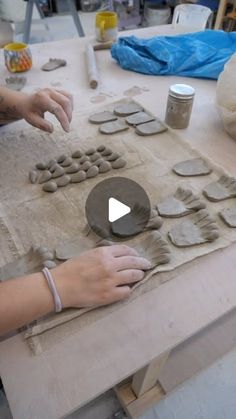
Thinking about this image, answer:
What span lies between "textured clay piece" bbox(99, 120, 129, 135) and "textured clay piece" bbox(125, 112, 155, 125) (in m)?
0.02

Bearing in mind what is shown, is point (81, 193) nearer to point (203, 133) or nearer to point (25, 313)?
point (25, 313)

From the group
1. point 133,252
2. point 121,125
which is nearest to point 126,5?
point 121,125

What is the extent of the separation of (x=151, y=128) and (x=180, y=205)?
303mm

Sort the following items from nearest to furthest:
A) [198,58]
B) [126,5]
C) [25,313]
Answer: [25,313] → [198,58] → [126,5]

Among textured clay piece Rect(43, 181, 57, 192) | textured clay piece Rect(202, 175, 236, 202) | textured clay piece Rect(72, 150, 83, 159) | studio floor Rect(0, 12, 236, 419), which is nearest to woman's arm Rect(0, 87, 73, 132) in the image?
textured clay piece Rect(72, 150, 83, 159)

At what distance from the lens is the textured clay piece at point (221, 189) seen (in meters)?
0.66

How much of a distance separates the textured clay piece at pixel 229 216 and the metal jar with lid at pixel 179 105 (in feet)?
1.10

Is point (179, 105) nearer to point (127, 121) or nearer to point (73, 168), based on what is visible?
point (127, 121)

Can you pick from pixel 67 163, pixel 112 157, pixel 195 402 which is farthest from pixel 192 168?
pixel 195 402

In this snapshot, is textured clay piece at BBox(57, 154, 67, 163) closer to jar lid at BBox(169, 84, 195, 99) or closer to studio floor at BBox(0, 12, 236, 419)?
jar lid at BBox(169, 84, 195, 99)

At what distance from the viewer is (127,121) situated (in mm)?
875

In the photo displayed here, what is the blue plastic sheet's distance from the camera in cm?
108

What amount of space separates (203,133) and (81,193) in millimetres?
414

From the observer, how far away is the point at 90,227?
0.60 metres
